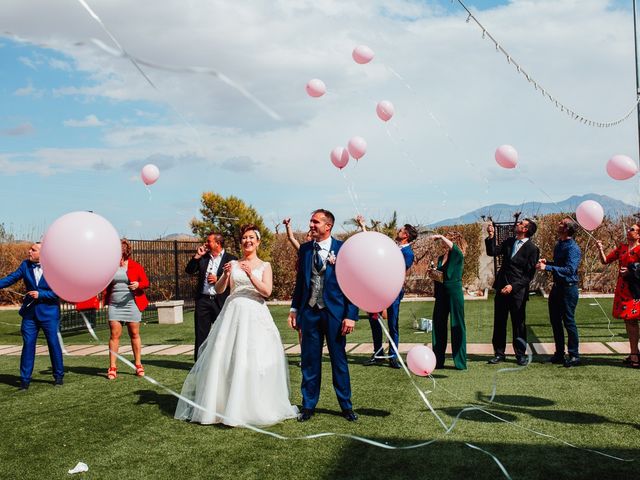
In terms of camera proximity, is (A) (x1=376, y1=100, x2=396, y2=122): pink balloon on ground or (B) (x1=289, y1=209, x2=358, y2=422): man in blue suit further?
(A) (x1=376, y1=100, x2=396, y2=122): pink balloon on ground

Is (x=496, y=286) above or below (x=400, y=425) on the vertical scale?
above

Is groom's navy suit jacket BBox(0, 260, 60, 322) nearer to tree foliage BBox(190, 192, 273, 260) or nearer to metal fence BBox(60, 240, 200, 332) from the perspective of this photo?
metal fence BBox(60, 240, 200, 332)

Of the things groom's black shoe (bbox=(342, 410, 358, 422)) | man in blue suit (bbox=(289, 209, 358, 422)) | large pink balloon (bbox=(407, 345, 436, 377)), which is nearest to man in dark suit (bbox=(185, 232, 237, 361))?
man in blue suit (bbox=(289, 209, 358, 422))

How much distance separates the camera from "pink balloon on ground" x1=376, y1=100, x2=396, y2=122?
8.52m

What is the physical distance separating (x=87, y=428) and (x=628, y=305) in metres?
6.35

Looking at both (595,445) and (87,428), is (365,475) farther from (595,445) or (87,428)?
(87,428)

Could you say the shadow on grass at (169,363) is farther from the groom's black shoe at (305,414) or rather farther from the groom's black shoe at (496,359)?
the groom's black shoe at (496,359)

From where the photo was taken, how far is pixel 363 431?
5.12 metres

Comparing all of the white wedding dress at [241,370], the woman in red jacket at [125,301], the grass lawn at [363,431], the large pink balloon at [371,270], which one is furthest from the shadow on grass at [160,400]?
the large pink balloon at [371,270]

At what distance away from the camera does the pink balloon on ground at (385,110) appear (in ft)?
28.0

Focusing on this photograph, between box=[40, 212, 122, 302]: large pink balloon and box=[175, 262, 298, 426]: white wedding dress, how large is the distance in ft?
6.20

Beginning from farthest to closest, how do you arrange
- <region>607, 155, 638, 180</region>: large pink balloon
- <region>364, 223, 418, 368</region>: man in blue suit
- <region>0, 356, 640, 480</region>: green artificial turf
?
<region>364, 223, 418, 368</region>: man in blue suit
<region>607, 155, 638, 180</region>: large pink balloon
<region>0, 356, 640, 480</region>: green artificial turf

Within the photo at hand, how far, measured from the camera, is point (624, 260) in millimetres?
7551

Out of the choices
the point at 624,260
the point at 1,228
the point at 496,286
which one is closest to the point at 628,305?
the point at 624,260
